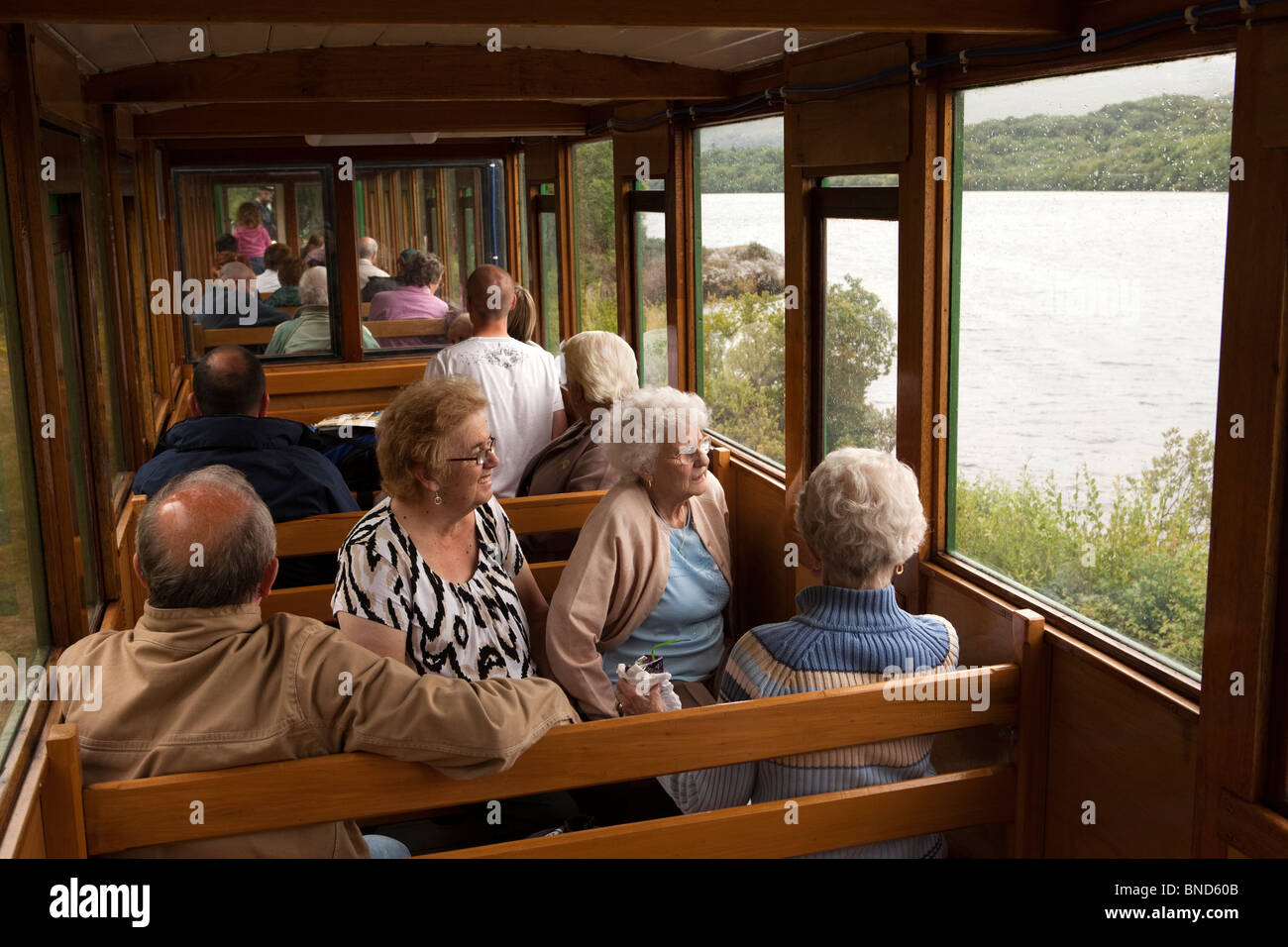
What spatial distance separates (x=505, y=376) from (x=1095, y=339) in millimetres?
2388

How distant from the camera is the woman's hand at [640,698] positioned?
258cm

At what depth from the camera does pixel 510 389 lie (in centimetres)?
440

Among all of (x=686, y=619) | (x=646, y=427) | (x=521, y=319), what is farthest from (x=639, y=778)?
(x=521, y=319)

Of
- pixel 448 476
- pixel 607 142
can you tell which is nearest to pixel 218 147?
pixel 607 142

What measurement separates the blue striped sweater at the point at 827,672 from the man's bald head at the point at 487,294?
7.77 feet

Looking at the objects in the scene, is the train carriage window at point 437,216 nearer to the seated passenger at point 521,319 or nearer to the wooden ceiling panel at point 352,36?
the seated passenger at point 521,319

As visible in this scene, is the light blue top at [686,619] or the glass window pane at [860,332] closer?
the light blue top at [686,619]

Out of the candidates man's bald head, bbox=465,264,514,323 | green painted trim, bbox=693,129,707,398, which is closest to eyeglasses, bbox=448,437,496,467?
man's bald head, bbox=465,264,514,323

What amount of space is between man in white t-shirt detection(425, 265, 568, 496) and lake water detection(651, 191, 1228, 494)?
1.60 metres

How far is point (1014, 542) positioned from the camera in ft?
9.11

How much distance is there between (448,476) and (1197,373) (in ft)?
4.83

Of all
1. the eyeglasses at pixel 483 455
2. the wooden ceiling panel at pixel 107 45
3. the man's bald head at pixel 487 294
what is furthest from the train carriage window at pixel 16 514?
the man's bald head at pixel 487 294

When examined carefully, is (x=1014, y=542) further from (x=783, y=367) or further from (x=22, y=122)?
(x=22, y=122)

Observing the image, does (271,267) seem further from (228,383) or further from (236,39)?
(228,383)
